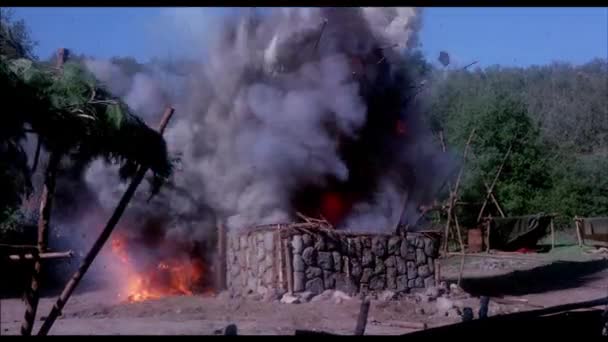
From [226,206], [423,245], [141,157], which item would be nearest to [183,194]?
[226,206]

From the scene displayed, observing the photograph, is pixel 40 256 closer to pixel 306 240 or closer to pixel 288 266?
pixel 288 266

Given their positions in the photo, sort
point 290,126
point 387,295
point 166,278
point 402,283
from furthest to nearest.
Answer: point 166,278 < point 290,126 < point 402,283 < point 387,295

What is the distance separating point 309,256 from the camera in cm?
1530

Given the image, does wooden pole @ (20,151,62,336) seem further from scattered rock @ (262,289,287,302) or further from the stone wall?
the stone wall

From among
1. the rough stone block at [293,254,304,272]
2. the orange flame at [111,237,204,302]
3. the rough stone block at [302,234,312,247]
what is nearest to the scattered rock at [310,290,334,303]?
the rough stone block at [293,254,304,272]

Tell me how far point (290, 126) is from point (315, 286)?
4409 mm

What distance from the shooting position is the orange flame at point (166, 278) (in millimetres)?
18000

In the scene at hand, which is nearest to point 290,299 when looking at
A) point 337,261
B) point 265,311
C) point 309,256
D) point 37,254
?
point 265,311

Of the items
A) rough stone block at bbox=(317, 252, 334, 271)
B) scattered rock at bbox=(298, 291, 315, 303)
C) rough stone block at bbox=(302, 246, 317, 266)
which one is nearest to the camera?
scattered rock at bbox=(298, 291, 315, 303)

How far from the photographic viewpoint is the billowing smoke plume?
18.0 meters

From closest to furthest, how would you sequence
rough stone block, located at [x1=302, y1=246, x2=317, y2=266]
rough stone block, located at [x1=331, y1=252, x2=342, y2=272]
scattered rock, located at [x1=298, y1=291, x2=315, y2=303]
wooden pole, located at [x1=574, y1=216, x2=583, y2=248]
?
scattered rock, located at [x1=298, y1=291, x2=315, y2=303], rough stone block, located at [x1=302, y1=246, x2=317, y2=266], rough stone block, located at [x1=331, y1=252, x2=342, y2=272], wooden pole, located at [x1=574, y1=216, x2=583, y2=248]

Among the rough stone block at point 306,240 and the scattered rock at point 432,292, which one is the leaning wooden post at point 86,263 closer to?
the rough stone block at point 306,240

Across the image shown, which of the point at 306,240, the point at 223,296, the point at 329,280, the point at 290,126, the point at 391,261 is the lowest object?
the point at 223,296

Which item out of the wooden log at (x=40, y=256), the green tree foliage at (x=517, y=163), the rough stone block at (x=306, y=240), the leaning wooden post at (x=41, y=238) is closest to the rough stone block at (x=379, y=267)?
the rough stone block at (x=306, y=240)
